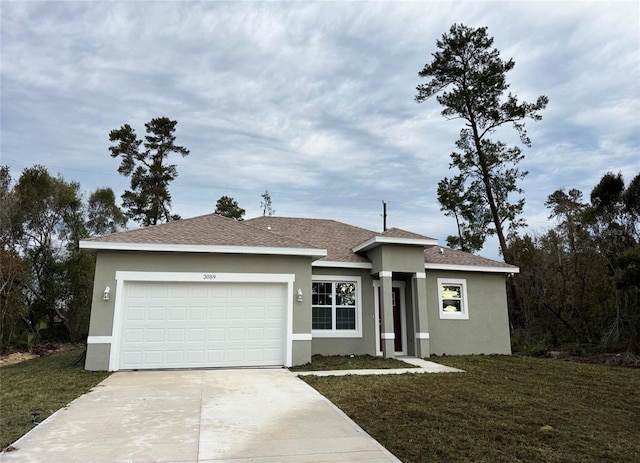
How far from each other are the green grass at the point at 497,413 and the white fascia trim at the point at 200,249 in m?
3.59

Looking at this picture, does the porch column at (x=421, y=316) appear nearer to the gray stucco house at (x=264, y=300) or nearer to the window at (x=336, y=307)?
the gray stucco house at (x=264, y=300)

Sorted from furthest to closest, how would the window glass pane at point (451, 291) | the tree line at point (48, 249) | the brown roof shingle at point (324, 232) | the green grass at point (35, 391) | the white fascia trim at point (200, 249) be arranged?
the tree line at point (48, 249)
the brown roof shingle at point (324, 232)
the window glass pane at point (451, 291)
the white fascia trim at point (200, 249)
the green grass at point (35, 391)

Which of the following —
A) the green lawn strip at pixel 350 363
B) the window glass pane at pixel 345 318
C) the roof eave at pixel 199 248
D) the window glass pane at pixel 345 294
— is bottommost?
the green lawn strip at pixel 350 363

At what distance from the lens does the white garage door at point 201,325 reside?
1038 centimetres

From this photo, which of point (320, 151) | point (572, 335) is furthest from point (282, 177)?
point (572, 335)

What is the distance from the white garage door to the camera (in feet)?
34.1

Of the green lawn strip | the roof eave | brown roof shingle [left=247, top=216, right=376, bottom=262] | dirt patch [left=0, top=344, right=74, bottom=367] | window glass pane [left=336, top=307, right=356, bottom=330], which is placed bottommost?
dirt patch [left=0, top=344, right=74, bottom=367]

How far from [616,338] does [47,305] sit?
2362cm

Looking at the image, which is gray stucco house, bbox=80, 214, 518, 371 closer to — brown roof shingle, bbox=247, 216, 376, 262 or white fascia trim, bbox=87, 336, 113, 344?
white fascia trim, bbox=87, 336, 113, 344

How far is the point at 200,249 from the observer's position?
10805 millimetres

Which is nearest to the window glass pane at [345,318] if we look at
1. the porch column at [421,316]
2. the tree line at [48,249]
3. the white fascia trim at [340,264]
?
the white fascia trim at [340,264]

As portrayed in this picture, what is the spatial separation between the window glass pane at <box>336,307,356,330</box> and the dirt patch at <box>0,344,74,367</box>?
33.5ft

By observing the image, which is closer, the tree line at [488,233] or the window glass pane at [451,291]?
the window glass pane at [451,291]

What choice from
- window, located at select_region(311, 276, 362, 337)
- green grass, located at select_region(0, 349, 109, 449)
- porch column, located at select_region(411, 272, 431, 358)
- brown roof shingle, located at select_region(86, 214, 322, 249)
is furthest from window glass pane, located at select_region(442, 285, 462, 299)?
green grass, located at select_region(0, 349, 109, 449)
